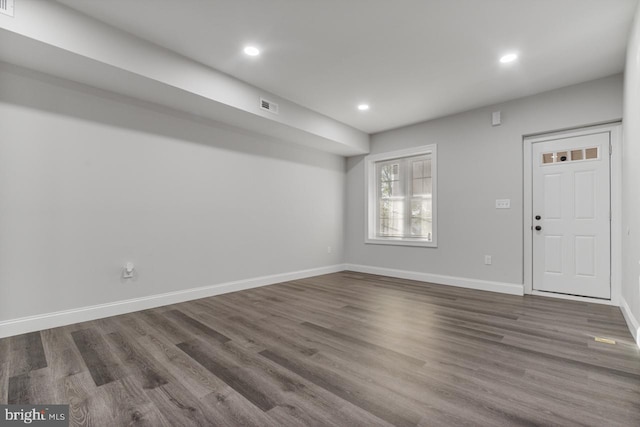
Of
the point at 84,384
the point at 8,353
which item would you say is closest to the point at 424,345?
the point at 84,384

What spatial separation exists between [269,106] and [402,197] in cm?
290

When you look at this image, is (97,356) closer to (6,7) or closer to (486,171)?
(6,7)

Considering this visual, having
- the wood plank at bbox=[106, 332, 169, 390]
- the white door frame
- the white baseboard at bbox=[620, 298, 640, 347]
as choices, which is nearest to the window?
the white door frame

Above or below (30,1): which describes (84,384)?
below

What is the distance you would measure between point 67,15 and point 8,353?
263 centimetres

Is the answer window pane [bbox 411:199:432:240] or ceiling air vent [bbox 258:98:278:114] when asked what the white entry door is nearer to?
window pane [bbox 411:199:432:240]

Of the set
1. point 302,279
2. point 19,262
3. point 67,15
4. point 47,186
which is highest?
point 67,15

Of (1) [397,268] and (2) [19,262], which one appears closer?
(2) [19,262]

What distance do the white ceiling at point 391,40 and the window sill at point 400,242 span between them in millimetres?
2261

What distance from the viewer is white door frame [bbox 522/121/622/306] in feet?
11.4

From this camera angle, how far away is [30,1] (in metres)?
2.27

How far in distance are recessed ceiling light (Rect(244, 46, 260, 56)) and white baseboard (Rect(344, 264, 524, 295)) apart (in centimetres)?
396

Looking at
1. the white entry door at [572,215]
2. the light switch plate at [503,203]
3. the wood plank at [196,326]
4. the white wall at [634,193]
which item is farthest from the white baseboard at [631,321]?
the wood plank at [196,326]

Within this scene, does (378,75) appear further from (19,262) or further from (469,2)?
(19,262)
